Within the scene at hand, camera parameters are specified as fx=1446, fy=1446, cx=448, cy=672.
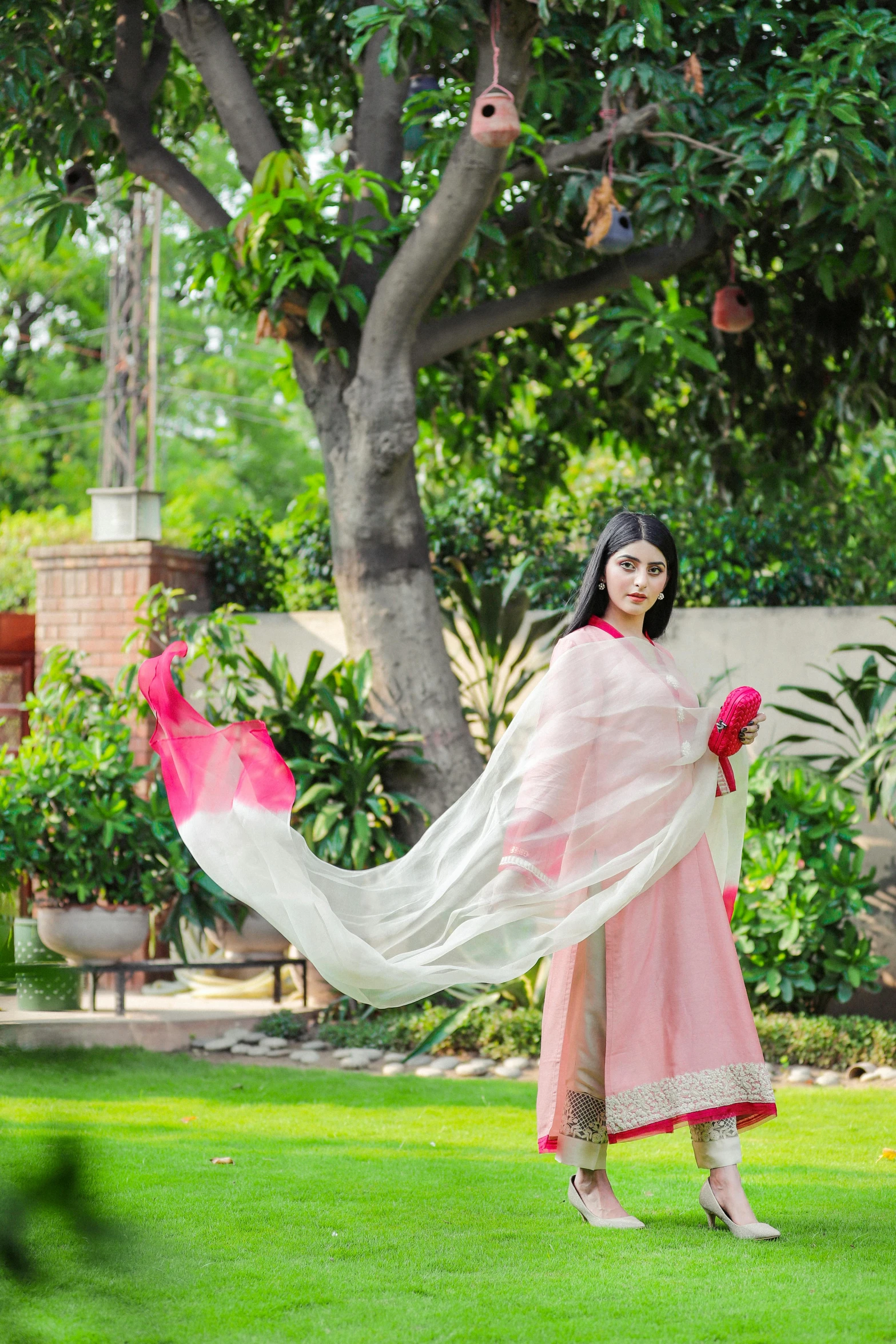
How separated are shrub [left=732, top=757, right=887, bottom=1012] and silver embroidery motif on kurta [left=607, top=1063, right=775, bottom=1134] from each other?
277 centimetres

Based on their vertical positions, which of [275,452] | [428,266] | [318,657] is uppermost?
[275,452]

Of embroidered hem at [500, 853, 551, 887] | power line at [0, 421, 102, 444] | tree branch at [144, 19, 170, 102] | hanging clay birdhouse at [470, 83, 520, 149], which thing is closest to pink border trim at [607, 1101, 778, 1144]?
embroidered hem at [500, 853, 551, 887]

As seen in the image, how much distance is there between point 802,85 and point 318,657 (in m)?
3.18

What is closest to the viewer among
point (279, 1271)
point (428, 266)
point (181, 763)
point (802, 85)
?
point (279, 1271)

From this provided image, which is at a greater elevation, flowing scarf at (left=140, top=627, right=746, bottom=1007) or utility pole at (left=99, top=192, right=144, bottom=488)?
utility pole at (left=99, top=192, right=144, bottom=488)

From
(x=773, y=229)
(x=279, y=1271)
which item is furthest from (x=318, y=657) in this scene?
(x=279, y=1271)

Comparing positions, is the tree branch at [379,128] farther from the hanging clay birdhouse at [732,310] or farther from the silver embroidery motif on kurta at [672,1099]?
the silver embroidery motif on kurta at [672,1099]

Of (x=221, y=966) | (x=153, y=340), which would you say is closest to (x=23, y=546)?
(x=153, y=340)

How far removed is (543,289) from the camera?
23.4 feet

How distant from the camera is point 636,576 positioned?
344 centimetres

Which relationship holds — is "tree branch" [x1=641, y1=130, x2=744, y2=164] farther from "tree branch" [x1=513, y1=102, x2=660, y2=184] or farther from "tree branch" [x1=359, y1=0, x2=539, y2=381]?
"tree branch" [x1=359, y1=0, x2=539, y2=381]

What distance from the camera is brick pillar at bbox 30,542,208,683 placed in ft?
25.5

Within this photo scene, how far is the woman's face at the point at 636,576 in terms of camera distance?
3.44m

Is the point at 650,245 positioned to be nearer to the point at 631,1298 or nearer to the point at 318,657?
the point at 318,657
